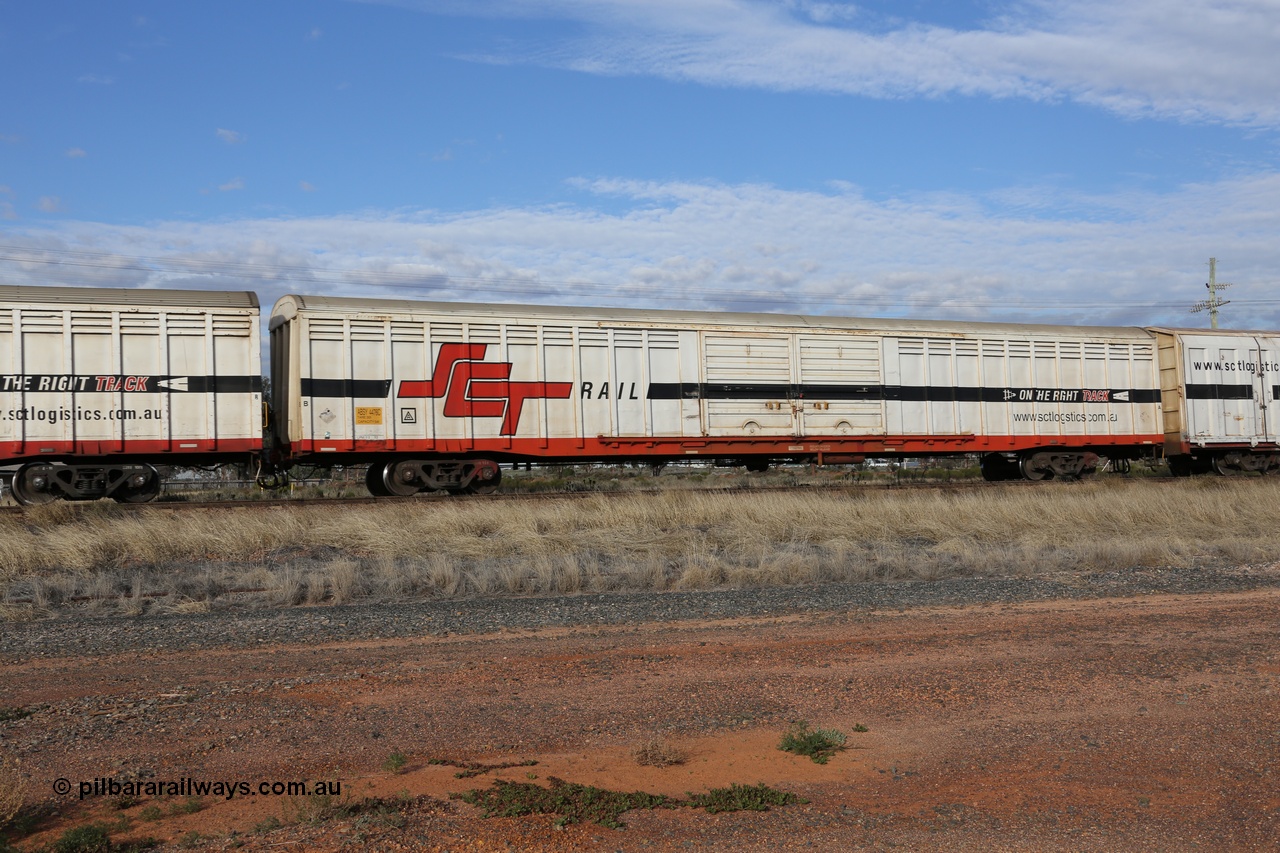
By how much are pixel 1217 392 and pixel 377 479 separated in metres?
18.0

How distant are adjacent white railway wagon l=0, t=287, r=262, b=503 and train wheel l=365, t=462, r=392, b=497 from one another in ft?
6.96

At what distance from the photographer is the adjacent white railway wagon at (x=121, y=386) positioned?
14.4 metres

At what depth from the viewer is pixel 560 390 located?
17.0 metres

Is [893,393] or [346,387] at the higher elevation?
[346,387]

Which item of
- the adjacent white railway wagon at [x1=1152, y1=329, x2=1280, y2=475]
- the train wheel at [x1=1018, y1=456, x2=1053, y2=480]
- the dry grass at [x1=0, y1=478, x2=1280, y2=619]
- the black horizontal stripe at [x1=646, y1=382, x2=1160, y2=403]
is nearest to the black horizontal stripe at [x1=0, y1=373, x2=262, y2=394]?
the dry grass at [x1=0, y1=478, x2=1280, y2=619]

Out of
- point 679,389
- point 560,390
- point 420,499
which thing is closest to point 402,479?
point 420,499

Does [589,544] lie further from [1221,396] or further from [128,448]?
[1221,396]

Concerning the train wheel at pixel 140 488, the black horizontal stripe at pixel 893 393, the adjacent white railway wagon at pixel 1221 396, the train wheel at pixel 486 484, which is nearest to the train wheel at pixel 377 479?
the train wheel at pixel 486 484

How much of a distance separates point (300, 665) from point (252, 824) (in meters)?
2.58

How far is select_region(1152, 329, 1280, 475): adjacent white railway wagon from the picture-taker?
2106 cm

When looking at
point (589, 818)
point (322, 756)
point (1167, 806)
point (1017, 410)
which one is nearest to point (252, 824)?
point (322, 756)

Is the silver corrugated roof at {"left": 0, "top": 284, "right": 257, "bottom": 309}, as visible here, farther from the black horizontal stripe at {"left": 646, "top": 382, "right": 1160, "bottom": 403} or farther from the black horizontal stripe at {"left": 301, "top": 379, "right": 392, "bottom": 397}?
the black horizontal stripe at {"left": 646, "top": 382, "right": 1160, "bottom": 403}

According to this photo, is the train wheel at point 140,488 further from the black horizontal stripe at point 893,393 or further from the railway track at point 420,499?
the black horizontal stripe at point 893,393

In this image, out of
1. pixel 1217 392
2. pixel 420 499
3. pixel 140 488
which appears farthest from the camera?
pixel 1217 392
